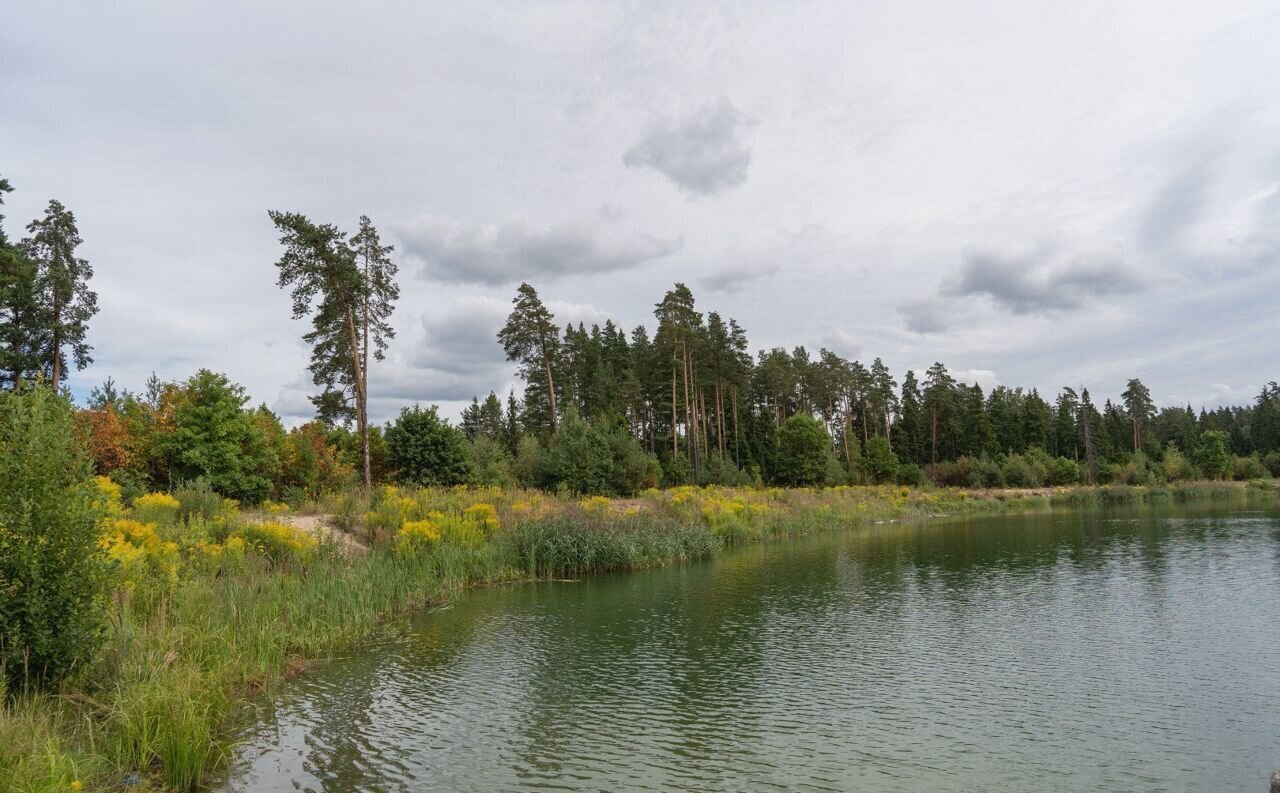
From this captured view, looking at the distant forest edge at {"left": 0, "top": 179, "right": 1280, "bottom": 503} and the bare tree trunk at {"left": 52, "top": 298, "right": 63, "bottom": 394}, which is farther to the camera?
the bare tree trunk at {"left": 52, "top": 298, "right": 63, "bottom": 394}

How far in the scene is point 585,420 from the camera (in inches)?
1734

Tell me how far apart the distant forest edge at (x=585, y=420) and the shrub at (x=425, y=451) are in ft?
0.24

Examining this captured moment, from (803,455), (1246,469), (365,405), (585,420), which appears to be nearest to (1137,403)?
(1246,469)

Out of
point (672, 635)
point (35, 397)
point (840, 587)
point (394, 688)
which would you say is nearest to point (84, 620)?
point (35, 397)

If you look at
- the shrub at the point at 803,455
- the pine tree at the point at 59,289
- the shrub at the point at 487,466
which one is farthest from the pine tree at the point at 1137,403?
the pine tree at the point at 59,289

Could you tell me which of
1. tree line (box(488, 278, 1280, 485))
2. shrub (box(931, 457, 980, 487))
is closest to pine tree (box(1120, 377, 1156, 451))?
tree line (box(488, 278, 1280, 485))

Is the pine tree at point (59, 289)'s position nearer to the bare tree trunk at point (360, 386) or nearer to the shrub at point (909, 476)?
the bare tree trunk at point (360, 386)

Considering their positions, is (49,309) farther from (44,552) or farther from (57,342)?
(44,552)

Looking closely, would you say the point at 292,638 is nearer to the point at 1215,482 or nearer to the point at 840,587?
the point at 840,587

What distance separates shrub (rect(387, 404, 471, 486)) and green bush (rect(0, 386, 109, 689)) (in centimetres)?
2266

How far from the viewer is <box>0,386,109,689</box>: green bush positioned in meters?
7.68

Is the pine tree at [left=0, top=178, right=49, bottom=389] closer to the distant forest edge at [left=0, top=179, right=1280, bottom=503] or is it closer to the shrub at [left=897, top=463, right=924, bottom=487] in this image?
the distant forest edge at [left=0, top=179, right=1280, bottom=503]

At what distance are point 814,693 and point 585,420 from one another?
34.7 m

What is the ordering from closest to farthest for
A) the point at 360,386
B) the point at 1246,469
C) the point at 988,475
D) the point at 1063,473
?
1. the point at 360,386
2. the point at 988,475
3. the point at 1063,473
4. the point at 1246,469
